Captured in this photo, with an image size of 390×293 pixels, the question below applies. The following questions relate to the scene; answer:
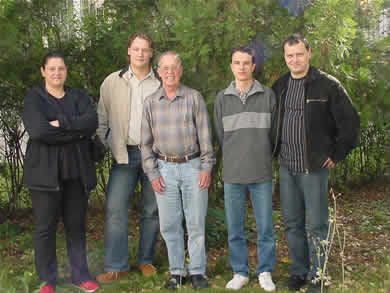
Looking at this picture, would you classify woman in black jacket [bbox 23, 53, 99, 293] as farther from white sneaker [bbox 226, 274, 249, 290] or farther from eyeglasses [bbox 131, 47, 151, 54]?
white sneaker [bbox 226, 274, 249, 290]

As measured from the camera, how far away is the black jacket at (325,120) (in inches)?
147

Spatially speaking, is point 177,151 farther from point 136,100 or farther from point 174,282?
point 174,282

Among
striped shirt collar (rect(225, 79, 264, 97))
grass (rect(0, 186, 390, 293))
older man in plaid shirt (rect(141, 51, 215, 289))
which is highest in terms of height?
striped shirt collar (rect(225, 79, 264, 97))

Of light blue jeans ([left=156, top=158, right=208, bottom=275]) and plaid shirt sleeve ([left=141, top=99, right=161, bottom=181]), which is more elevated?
plaid shirt sleeve ([left=141, top=99, right=161, bottom=181])

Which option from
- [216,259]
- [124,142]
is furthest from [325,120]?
[216,259]

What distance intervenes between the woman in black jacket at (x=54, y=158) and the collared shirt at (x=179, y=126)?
469 millimetres

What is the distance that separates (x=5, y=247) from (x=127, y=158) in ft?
7.20

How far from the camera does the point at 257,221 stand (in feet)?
13.2

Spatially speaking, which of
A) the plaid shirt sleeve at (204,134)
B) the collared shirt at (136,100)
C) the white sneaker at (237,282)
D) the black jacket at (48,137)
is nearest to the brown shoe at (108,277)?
the black jacket at (48,137)

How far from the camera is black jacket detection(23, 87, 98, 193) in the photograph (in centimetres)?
372

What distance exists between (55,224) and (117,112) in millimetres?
1028

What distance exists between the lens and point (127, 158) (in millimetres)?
4148

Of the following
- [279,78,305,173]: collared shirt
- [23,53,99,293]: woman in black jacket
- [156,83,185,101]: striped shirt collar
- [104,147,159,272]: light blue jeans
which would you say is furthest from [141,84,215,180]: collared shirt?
[279,78,305,173]: collared shirt

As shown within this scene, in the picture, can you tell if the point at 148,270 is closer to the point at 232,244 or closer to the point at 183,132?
the point at 232,244
